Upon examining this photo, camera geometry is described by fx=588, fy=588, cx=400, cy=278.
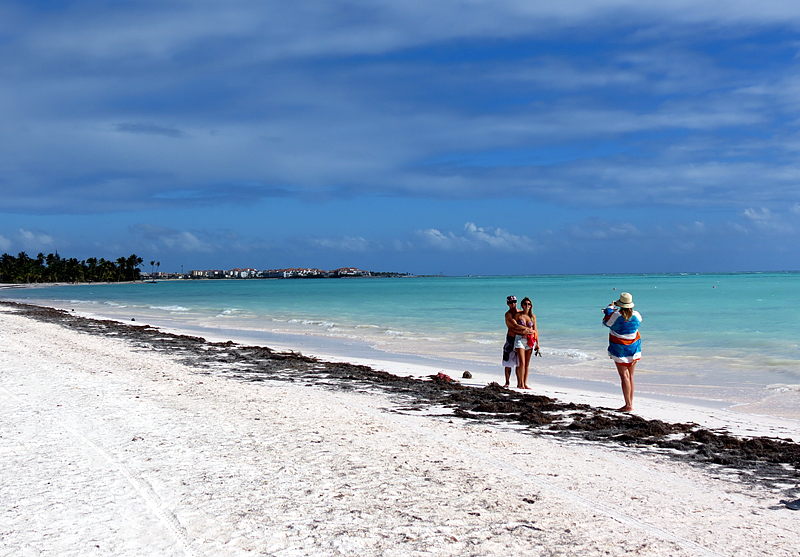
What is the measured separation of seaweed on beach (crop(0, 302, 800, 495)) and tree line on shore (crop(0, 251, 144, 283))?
16511 cm

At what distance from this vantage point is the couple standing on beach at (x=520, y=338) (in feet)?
34.5

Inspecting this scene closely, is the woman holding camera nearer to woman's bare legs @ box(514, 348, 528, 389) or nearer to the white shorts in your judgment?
the white shorts

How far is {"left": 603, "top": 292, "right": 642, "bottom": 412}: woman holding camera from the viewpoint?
28.5ft

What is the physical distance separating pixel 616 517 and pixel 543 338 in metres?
17.8

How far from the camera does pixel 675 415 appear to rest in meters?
8.77

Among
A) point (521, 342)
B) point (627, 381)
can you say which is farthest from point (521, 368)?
point (627, 381)

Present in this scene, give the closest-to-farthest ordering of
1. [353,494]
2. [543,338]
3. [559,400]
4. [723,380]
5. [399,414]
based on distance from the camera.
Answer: [353,494] < [399,414] < [559,400] < [723,380] < [543,338]

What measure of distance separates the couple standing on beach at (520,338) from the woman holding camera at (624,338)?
1.79m

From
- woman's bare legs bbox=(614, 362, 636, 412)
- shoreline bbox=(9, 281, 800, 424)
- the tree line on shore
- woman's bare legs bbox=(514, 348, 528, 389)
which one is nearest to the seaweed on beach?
woman's bare legs bbox=(614, 362, 636, 412)

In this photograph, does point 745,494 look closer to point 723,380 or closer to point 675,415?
point 675,415

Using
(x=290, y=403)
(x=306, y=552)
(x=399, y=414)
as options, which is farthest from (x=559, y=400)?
(x=306, y=552)

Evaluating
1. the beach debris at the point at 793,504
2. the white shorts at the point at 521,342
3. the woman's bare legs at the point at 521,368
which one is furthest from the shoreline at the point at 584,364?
the beach debris at the point at 793,504

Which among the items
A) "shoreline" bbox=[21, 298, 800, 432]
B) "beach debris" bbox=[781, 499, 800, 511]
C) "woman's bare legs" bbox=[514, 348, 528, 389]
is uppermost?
"woman's bare legs" bbox=[514, 348, 528, 389]

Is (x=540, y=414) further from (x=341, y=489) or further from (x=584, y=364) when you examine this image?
(x=584, y=364)
